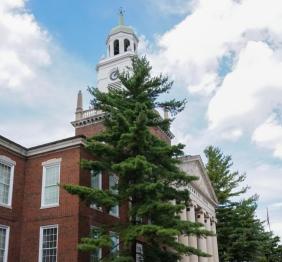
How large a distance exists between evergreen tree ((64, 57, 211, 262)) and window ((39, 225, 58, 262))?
4.25 meters

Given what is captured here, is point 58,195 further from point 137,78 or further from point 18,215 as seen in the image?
point 137,78

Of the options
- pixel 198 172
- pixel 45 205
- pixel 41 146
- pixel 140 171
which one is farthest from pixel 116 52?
→ pixel 140 171

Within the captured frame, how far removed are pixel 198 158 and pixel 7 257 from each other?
21.0 meters

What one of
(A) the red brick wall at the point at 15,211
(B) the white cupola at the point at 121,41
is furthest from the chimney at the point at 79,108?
(A) the red brick wall at the point at 15,211

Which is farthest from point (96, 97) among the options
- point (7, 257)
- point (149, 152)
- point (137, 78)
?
point (7, 257)

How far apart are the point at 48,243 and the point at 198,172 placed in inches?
780

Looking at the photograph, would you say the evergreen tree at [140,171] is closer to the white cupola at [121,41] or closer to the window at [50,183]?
the window at [50,183]

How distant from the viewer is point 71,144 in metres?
23.7

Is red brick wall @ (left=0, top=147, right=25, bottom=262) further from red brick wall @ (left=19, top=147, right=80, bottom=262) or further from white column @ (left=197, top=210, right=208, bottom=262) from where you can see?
white column @ (left=197, top=210, right=208, bottom=262)

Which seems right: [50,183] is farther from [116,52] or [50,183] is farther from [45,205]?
[116,52]

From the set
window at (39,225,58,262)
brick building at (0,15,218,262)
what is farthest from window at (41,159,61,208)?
window at (39,225,58,262)

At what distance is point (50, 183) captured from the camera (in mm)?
23797

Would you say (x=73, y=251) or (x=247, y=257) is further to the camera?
(x=247, y=257)

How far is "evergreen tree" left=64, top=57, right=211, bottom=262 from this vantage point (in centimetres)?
1748
